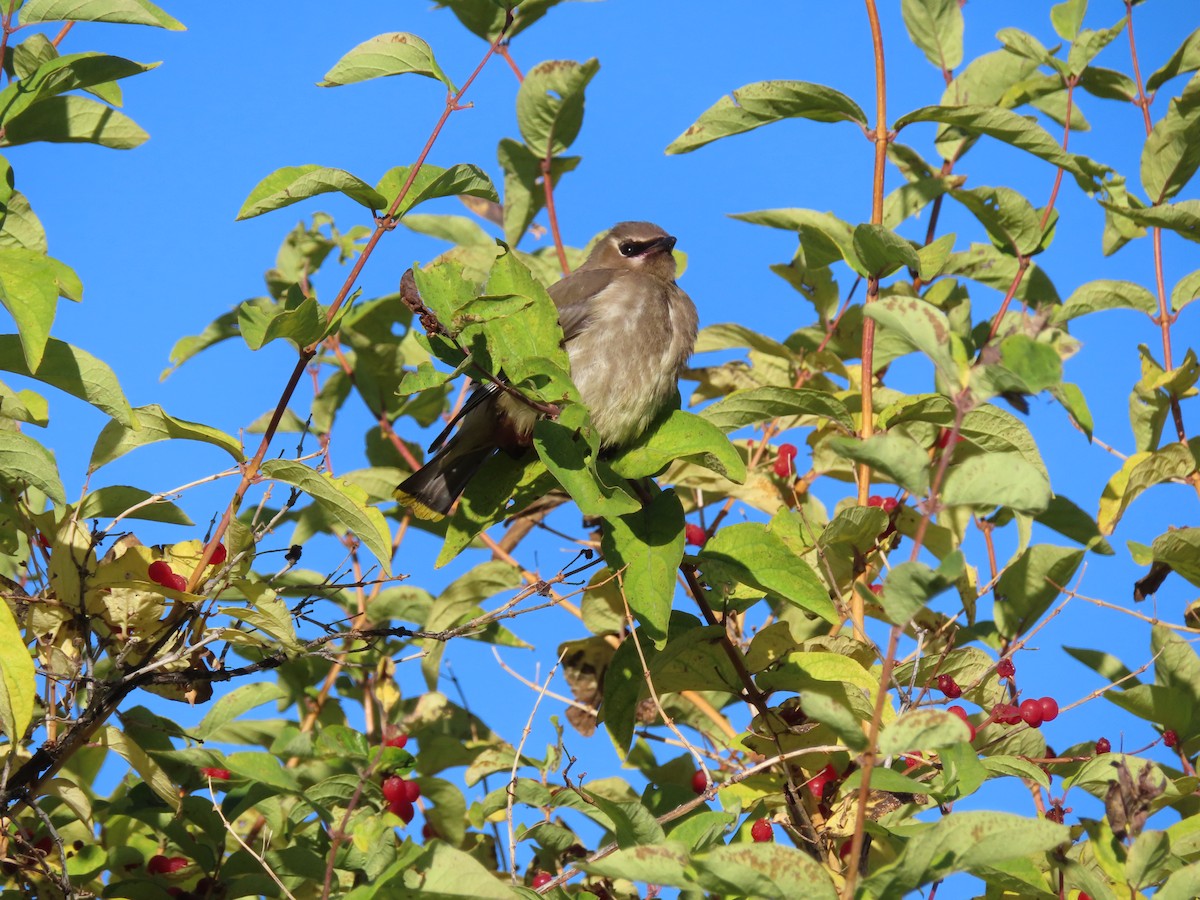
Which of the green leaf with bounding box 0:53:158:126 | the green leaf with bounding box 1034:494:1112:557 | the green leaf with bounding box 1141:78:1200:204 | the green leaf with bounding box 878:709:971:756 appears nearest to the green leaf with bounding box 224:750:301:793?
the green leaf with bounding box 878:709:971:756

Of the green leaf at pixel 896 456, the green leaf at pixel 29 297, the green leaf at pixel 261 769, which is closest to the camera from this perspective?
the green leaf at pixel 896 456

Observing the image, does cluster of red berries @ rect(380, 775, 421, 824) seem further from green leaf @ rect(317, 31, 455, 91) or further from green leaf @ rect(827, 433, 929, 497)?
green leaf @ rect(827, 433, 929, 497)

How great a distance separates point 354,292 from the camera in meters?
A: 3.14

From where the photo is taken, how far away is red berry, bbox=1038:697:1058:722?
392 cm

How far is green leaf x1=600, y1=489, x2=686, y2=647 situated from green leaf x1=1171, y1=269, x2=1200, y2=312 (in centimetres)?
222

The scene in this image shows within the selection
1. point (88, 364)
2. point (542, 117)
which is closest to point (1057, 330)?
point (542, 117)

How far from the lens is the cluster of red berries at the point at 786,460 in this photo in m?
4.68

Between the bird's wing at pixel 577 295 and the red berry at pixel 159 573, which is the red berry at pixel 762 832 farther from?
the bird's wing at pixel 577 295

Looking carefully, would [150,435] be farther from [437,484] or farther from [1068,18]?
[1068,18]

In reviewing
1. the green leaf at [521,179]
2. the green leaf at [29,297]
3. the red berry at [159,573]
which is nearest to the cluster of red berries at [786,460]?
the green leaf at [521,179]

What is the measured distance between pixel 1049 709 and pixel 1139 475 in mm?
843

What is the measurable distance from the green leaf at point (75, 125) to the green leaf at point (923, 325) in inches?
105

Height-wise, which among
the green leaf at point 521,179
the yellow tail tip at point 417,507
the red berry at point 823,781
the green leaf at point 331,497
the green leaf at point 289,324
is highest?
the green leaf at point 521,179

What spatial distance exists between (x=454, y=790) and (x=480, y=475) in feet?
3.73
